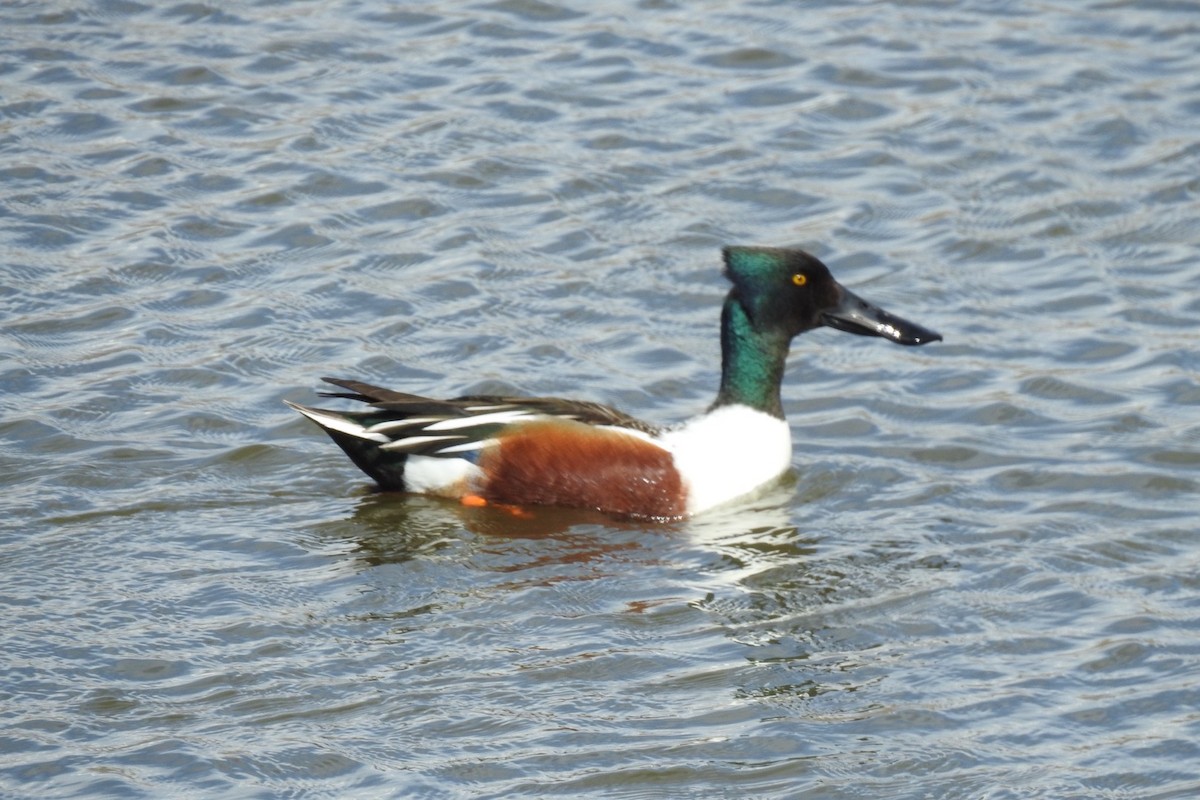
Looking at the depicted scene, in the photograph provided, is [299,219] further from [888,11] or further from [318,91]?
[888,11]

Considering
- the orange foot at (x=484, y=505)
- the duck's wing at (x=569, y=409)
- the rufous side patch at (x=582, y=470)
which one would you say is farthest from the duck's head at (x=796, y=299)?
the orange foot at (x=484, y=505)

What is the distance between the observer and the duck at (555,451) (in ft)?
26.4

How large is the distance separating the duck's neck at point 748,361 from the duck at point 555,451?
7 cm

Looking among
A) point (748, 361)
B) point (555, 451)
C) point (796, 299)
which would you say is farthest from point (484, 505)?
point (796, 299)

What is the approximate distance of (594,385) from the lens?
29.7 ft

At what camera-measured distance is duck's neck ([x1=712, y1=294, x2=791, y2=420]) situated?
8.45m

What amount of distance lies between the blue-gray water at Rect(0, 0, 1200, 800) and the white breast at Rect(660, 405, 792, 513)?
174 mm

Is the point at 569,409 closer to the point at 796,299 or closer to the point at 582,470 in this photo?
the point at 582,470

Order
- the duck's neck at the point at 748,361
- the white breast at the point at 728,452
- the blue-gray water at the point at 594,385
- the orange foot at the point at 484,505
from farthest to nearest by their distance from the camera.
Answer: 1. the duck's neck at the point at 748,361
2. the white breast at the point at 728,452
3. the orange foot at the point at 484,505
4. the blue-gray water at the point at 594,385

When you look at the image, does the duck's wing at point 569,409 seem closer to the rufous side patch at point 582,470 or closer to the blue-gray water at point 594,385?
the rufous side patch at point 582,470

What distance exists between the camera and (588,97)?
11.8 metres

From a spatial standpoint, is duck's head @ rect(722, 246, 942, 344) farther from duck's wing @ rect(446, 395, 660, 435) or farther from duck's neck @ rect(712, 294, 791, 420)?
duck's wing @ rect(446, 395, 660, 435)

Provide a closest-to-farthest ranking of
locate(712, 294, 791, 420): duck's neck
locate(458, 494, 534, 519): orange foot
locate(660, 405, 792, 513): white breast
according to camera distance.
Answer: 1. locate(458, 494, 534, 519): orange foot
2. locate(660, 405, 792, 513): white breast
3. locate(712, 294, 791, 420): duck's neck

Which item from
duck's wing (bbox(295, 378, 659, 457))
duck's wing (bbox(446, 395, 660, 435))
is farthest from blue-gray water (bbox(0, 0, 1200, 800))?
duck's wing (bbox(446, 395, 660, 435))
